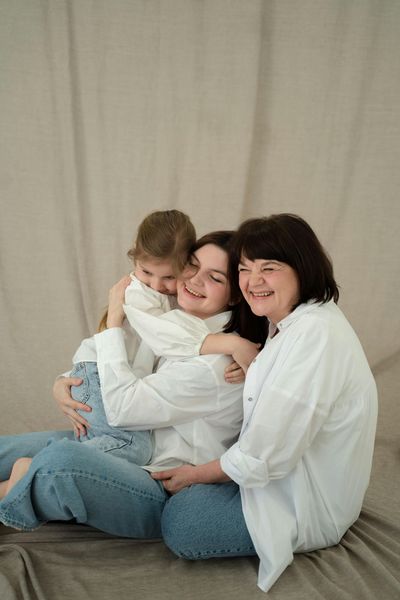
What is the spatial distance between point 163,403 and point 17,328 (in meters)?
→ 1.73

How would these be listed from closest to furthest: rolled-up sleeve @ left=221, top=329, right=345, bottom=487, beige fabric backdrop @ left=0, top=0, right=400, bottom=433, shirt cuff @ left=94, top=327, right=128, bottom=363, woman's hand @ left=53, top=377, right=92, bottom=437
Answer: rolled-up sleeve @ left=221, top=329, right=345, bottom=487 < shirt cuff @ left=94, top=327, right=128, bottom=363 < woman's hand @ left=53, top=377, right=92, bottom=437 < beige fabric backdrop @ left=0, top=0, right=400, bottom=433

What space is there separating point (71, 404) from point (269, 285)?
0.78m

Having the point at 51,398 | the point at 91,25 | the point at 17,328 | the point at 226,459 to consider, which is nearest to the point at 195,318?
the point at 226,459

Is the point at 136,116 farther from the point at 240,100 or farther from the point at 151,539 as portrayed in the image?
the point at 151,539

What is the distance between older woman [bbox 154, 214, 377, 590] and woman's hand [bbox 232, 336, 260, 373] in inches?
3.7

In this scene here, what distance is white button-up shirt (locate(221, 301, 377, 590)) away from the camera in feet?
5.12

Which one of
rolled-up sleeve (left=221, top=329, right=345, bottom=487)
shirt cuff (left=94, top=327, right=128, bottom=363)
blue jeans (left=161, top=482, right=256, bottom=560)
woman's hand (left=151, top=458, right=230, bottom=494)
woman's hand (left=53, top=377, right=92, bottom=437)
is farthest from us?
woman's hand (left=53, top=377, right=92, bottom=437)

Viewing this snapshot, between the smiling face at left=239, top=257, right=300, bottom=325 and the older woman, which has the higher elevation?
the smiling face at left=239, top=257, right=300, bottom=325

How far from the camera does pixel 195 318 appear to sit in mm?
1906

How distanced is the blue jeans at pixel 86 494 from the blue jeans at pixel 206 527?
9cm

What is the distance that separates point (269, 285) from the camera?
169cm

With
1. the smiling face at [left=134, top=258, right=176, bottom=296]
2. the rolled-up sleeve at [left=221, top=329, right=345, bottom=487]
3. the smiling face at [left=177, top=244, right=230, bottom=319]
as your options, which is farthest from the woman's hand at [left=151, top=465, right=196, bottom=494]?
the smiling face at [left=134, top=258, right=176, bottom=296]

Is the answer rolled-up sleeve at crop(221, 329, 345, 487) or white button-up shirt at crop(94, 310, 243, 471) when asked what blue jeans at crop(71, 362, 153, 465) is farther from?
rolled-up sleeve at crop(221, 329, 345, 487)

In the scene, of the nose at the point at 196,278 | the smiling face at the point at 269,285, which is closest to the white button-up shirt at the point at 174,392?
the nose at the point at 196,278
